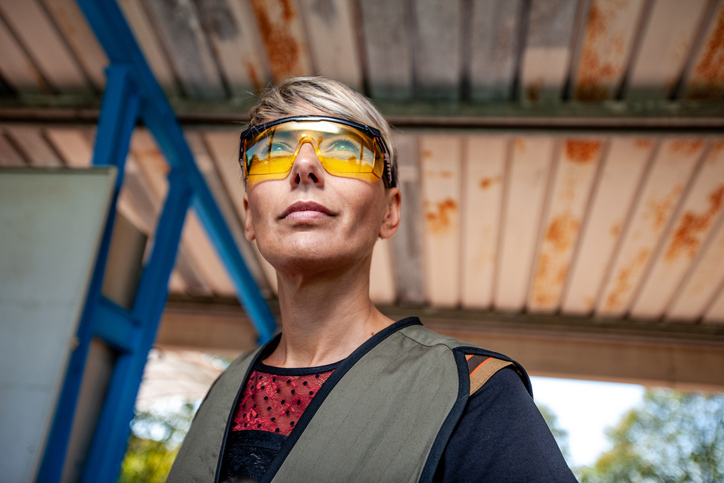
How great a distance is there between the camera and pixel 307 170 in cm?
113

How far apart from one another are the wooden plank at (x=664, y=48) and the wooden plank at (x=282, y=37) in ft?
6.48

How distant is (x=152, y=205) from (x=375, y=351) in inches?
158

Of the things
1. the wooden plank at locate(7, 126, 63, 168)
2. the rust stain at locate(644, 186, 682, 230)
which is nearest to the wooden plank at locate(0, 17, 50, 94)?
the wooden plank at locate(7, 126, 63, 168)

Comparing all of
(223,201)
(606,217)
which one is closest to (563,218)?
(606,217)

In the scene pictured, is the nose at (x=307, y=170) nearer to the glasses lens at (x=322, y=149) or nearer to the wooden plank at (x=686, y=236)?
the glasses lens at (x=322, y=149)

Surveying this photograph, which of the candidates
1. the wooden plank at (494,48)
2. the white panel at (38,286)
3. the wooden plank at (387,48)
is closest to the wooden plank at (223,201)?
the wooden plank at (387,48)

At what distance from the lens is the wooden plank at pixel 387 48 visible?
Result: 2928mm

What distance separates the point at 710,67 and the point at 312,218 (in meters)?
2.99

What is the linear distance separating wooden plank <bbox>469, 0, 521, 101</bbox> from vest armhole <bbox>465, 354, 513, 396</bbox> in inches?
96.8

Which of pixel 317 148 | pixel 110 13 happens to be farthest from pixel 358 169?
pixel 110 13

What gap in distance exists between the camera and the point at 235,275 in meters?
4.55

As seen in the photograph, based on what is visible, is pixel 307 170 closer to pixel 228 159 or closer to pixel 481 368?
pixel 481 368

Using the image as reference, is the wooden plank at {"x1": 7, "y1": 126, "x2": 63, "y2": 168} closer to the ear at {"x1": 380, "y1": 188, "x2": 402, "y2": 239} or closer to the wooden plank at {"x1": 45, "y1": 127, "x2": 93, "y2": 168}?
the wooden plank at {"x1": 45, "y1": 127, "x2": 93, "y2": 168}

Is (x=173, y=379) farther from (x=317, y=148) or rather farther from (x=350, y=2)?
(x=317, y=148)
